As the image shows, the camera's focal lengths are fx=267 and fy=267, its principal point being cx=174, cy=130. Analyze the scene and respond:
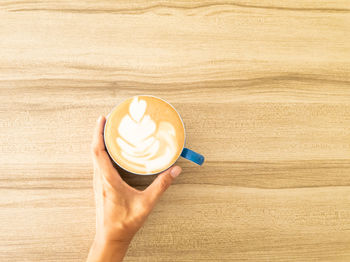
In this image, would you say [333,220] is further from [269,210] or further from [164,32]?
[164,32]

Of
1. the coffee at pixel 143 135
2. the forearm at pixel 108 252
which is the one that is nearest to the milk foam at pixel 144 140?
the coffee at pixel 143 135

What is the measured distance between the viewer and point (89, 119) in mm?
665

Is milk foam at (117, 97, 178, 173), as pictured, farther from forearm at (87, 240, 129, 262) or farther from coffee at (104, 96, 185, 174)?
forearm at (87, 240, 129, 262)

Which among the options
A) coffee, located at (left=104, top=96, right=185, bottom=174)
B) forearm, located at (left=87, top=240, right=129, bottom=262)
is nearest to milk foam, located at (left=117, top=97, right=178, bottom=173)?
coffee, located at (left=104, top=96, right=185, bottom=174)

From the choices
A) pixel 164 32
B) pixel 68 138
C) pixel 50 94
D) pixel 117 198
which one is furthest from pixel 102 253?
pixel 164 32

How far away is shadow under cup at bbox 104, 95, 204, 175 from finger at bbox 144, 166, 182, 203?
40 millimetres

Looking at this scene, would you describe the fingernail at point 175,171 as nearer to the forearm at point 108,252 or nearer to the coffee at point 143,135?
the coffee at point 143,135

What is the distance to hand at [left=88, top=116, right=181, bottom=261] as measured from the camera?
0.63m

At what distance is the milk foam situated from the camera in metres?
0.58

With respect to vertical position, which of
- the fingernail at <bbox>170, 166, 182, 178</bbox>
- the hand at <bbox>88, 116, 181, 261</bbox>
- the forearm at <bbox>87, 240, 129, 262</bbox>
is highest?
the fingernail at <bbox>170, 166, 182, 178</bbox>

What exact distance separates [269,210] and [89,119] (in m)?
0.52

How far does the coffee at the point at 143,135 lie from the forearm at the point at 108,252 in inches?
8.0

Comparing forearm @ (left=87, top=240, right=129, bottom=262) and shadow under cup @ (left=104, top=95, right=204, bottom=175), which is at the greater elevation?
shadow under cup @ (left=104, top=95, right=204, bottom=175)

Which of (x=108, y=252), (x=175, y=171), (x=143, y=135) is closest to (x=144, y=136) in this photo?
(x=143, y=135)
